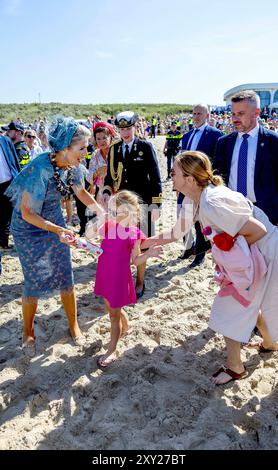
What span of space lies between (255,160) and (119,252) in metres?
1.49

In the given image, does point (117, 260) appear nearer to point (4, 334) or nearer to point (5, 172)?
point (4, 334)

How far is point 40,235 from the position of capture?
128 inches

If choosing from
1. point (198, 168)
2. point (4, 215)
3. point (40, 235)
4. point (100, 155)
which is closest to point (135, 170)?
point (100, 155)

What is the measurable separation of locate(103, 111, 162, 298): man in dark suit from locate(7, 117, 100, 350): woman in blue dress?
3.63 feet

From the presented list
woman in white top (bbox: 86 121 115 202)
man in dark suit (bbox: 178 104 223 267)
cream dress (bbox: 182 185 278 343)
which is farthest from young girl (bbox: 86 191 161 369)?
man in dark suit (bbox: 178 104 223 267)

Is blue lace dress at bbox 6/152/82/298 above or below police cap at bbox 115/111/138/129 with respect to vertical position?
below

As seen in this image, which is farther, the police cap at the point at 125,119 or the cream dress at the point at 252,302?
the police cap at the point at 125,119

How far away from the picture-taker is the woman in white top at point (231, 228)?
2.49m

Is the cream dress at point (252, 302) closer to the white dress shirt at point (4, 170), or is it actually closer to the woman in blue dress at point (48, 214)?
the woman in blue dress at point (48, 214)

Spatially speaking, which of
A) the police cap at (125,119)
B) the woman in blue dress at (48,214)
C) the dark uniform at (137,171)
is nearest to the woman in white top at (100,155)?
the dark uniform at (137,171)

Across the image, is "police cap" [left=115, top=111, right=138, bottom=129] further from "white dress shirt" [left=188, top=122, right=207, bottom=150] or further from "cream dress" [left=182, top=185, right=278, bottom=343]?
"cream dress" [left=182, top=185, right=278, bottom=343]

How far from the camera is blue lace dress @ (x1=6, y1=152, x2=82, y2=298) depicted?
3.06 m
